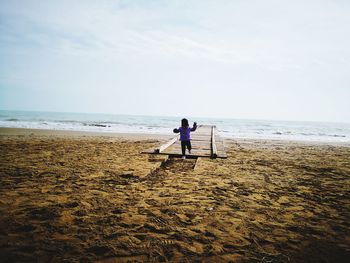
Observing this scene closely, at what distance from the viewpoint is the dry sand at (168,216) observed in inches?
91.4

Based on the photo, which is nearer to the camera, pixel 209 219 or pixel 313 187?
pixel 209 219

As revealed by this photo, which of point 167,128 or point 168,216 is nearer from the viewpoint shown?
point 168,216

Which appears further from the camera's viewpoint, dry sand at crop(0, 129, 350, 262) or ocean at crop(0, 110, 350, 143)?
ocean at crop(0, 110, 350, 143)

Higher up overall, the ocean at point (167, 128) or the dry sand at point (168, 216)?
the ocean at point (167, 128)

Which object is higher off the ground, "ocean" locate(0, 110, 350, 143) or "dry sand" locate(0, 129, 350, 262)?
"ocean" locate(0, 110, 350, 143)

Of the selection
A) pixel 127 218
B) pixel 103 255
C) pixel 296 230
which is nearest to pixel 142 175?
pixel 127 218

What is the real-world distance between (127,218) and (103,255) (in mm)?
836

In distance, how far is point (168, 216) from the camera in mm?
3164

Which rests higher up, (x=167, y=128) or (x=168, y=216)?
(x=167, y=128)

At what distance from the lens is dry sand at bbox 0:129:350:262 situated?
2322mm

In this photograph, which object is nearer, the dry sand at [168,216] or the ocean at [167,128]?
the dry sand at [168,216]

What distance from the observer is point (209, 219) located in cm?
311

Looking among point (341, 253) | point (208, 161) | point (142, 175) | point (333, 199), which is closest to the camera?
point (341, 253)

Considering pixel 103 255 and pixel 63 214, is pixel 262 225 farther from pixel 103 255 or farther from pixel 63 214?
pixel 63 214
